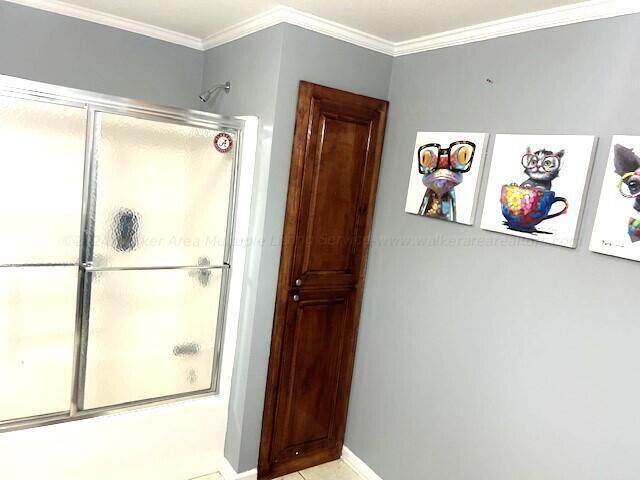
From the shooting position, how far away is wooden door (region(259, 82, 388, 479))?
230 centimetres

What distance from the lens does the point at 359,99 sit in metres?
2.38

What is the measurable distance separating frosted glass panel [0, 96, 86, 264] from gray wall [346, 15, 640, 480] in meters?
1.50

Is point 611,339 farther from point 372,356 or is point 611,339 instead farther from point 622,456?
point 372,356

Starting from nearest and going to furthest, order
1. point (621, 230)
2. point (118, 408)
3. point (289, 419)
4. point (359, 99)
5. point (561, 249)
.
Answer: point (621, 230)
point (561, 249)
point (118, 408)
point (359, 99)
point (289, 419)

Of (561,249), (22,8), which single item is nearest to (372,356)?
(561,249)

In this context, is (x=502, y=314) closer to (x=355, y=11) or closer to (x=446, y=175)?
(x=446, y=175)

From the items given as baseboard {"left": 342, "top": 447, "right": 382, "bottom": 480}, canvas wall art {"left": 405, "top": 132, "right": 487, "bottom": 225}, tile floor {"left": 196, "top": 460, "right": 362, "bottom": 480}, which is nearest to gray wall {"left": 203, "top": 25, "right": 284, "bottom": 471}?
tile floor {"left": 196, "top": 460, "right": 362, "bottom": 480}

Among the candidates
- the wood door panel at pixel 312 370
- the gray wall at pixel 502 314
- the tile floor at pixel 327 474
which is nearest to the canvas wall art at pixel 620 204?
the gray wall at pixel 502 314

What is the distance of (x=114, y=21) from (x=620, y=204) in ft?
8.65

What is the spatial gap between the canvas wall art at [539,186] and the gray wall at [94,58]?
1967 mm

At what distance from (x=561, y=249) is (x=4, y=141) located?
2.14m

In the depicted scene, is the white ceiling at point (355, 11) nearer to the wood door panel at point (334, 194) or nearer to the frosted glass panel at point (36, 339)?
the wood door panel at point (334, 194)

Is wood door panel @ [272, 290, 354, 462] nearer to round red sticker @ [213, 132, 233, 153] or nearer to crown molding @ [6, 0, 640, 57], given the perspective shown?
round red sticker @ [213, 132, 233, 153]

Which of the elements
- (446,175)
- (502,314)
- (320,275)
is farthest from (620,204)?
(320,275)
